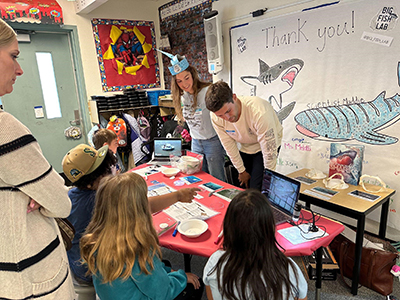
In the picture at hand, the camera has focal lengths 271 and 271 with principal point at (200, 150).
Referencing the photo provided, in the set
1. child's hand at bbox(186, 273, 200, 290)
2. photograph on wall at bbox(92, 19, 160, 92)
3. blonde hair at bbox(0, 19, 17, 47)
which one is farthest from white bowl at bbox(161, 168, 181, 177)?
photograph on wall at bbox(92, 19, 160, 92)

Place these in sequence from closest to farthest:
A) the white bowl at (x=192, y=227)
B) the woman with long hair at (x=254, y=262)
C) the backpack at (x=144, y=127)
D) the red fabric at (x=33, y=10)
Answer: the woman with long hair at (x=254, y=262) → the white bowl at (x=192, y=227) → the red fabric at (x=33, y=10) → the backpack at (x=144, y=127)

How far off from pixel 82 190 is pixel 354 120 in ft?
7.10

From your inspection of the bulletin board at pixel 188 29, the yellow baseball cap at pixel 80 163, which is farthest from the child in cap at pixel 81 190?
the bulletin board at pixel 188 29

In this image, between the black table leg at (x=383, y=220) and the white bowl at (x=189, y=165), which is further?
the white bowl at (x=189, y=165)

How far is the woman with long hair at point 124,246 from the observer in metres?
1.05

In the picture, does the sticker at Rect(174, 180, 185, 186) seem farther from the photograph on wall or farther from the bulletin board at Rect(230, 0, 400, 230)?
the photograph on wall

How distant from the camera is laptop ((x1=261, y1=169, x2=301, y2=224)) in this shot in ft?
4.85

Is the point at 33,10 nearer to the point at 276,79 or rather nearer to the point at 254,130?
the point at 276,79

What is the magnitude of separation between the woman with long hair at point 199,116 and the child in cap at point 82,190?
1000mm

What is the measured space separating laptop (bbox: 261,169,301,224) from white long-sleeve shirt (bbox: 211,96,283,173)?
1.19ft

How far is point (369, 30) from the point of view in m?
2.08

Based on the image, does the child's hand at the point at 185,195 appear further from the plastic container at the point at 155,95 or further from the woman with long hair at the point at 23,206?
the plastic container at the point at 155,95

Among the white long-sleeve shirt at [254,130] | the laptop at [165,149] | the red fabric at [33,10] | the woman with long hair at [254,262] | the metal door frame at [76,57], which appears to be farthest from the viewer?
the metal door frame at [76,57]

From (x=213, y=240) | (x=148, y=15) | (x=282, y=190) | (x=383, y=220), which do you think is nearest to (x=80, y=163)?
(x=213, y=240)
